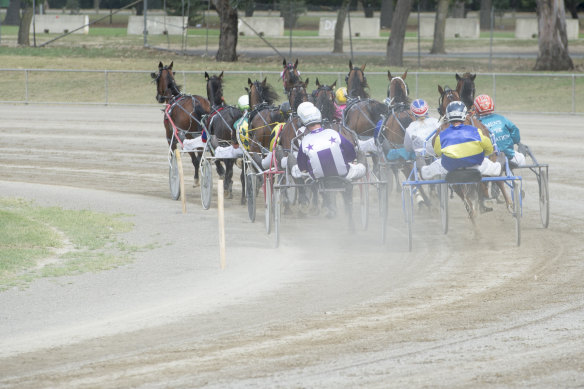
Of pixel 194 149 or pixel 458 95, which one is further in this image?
pixel 194 149

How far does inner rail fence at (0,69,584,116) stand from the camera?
35.4 m

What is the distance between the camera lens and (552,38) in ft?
133

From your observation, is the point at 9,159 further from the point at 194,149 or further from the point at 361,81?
A: the point at 361,81

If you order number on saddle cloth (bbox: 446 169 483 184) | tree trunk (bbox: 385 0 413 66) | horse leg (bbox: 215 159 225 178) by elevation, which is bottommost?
horse leg (bbox: 215 159 225 178)

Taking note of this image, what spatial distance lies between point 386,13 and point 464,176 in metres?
65.4

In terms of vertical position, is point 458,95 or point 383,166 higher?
point 458,95

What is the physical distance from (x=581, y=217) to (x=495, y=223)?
1461 mm

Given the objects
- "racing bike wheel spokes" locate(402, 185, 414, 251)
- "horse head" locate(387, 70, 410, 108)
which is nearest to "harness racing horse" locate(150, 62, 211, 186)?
"horse head" locate(387, 70, 410, 108)

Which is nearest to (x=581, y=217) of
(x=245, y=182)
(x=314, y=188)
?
(x=314, y=188)

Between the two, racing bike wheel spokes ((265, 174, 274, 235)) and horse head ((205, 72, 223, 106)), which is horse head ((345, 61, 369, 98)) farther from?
racing bike wheel spokes ((265, 174, 274, 235))

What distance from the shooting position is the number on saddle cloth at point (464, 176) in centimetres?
1294

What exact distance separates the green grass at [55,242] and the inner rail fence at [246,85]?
18.7m

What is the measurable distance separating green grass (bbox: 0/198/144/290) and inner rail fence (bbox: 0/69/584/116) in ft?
61.4

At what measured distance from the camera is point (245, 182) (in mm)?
17359
